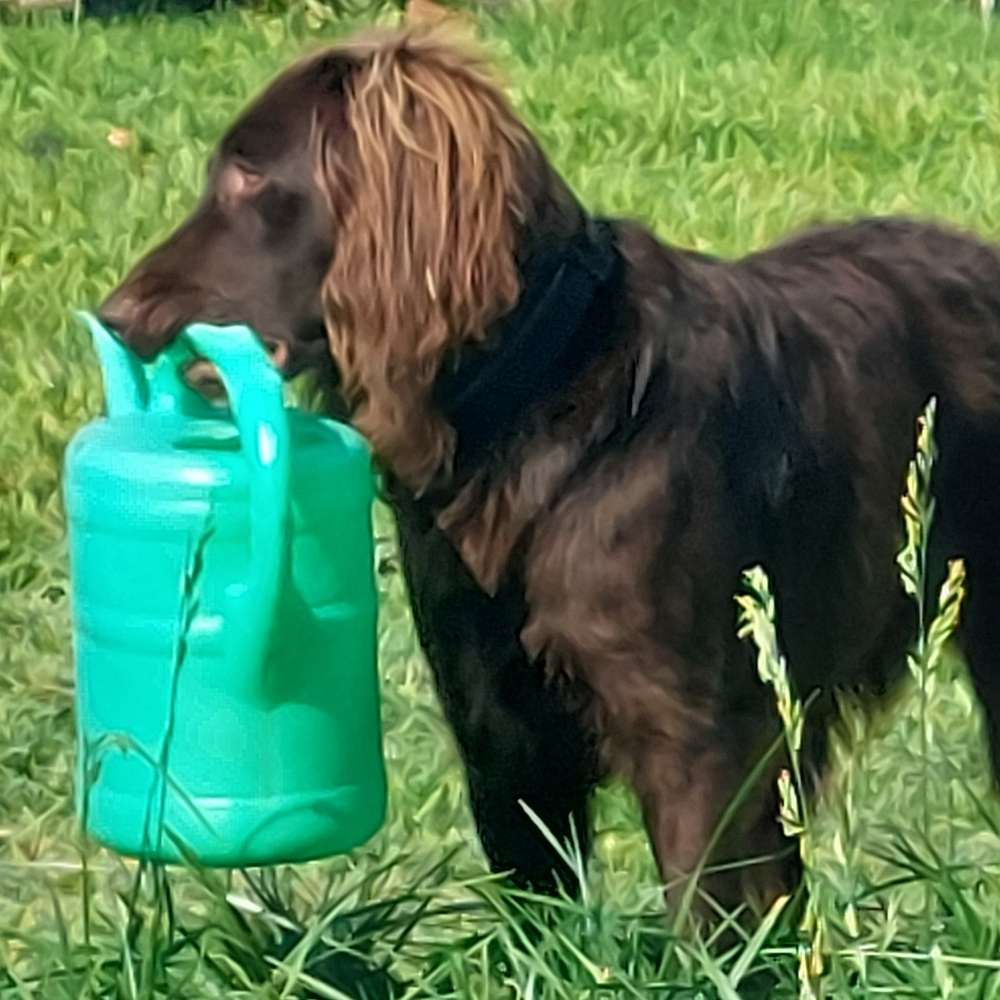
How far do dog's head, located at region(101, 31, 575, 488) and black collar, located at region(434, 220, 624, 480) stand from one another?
41mm

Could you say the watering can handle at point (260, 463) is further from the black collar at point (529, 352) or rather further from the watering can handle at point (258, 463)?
the black collar at point (529, 352)

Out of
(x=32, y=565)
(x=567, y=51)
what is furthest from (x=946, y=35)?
(x=32, y=565)

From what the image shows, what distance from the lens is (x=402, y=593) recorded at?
19.8 feet

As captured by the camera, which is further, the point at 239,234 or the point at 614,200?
the point at 614,200

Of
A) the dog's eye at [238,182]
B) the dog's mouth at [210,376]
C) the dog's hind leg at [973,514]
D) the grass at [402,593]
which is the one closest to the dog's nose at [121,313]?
the dog's mouth at [210,376]

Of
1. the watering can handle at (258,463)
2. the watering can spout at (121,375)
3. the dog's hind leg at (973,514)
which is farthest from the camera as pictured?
the dog's hind leg at (973,514)

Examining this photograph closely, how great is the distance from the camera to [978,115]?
1059 centimetres

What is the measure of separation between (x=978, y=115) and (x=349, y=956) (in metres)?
7.63

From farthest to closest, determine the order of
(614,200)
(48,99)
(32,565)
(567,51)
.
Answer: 1. (567,51)
2. (48,99)
3. (614,200)
4. (32,565)

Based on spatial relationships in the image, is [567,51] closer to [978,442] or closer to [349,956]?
[978,442]

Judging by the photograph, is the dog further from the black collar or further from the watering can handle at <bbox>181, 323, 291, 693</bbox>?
the watering can handle at <bbox>181, 323, 291, 693</bbox>

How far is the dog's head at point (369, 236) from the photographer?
3.68 metres

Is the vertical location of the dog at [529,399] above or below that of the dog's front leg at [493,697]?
above

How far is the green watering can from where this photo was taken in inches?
135
